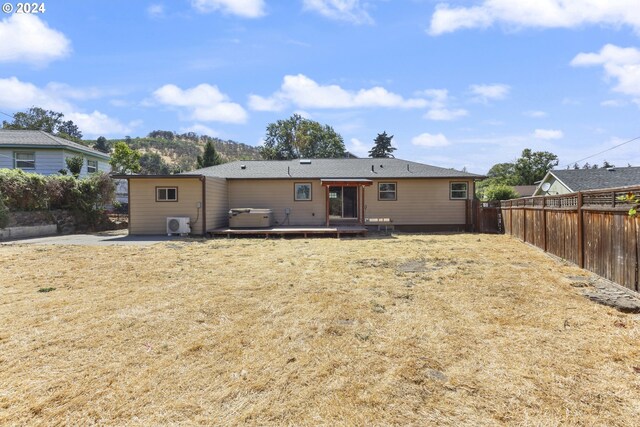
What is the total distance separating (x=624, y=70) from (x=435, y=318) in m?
20.4

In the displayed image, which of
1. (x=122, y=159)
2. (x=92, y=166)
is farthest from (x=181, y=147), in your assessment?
(x=92, y=166)

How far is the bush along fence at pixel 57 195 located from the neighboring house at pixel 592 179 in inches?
956

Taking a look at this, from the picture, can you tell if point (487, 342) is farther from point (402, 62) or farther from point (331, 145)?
point (331, 145)

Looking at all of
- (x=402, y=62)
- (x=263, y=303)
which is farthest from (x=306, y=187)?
(x=263, y=303)

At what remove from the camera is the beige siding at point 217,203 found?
14.1 m

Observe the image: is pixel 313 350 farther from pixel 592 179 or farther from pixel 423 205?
pixel 592 179

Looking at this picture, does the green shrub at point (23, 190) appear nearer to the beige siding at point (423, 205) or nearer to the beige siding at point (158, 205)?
the beige siding at point (158, 205)

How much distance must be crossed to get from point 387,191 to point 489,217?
455 cm

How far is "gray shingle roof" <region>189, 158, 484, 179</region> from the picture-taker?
15922 millimetres

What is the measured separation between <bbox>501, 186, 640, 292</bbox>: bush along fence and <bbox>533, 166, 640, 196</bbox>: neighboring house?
14.0 m

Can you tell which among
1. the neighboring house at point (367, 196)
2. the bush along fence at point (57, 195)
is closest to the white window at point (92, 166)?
the bush along fence at point (57, 195)

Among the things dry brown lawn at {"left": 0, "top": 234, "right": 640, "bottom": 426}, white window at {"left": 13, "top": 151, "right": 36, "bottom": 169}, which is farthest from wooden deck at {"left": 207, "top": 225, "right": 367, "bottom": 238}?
white window at {"left": 13, "top": 151, "right": 36, "bottom": 169}

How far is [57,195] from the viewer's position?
14.9 m

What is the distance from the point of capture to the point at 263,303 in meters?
4.79
